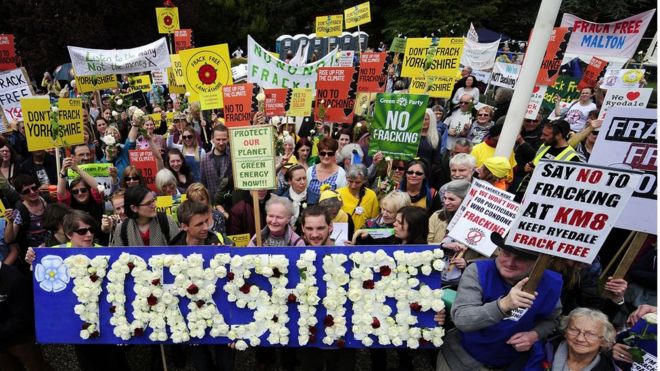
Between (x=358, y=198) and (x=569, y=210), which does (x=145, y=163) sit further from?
(x=569, y=210)

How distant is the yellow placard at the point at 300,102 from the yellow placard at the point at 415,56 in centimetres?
200

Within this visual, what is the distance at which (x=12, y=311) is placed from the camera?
351cm

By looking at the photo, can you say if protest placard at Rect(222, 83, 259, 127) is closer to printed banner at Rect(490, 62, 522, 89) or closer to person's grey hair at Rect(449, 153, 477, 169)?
person's grey hair at Rect(449, 153, 477, 169)

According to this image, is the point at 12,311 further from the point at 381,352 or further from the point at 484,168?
the point at 484,168

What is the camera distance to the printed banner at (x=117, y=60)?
876cm

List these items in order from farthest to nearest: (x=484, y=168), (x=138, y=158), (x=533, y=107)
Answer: (x=533, y=107)
(x=138, y=158)
(x=484, y=168)

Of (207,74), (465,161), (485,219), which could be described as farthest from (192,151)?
(485,219)

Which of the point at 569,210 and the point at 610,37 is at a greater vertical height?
the point at 610,37

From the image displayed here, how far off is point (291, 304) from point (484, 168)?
2.64 meters

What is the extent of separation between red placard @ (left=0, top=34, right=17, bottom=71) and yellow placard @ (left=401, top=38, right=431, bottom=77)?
26.1 feet

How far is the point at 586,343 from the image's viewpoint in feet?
8.73

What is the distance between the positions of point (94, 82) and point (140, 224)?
6.52 m

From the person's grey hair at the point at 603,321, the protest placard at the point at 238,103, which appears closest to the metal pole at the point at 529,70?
the person's grey hair at the point at 603,321

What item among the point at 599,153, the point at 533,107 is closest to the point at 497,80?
the point at 533,107
